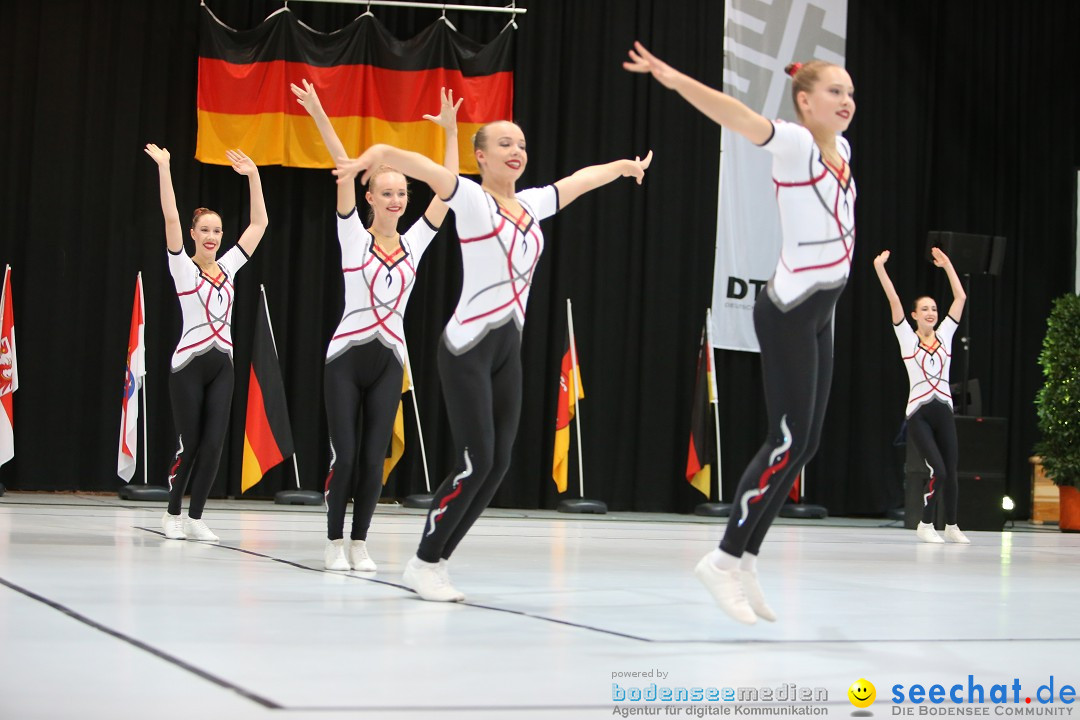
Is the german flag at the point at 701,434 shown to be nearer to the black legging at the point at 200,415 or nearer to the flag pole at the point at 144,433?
the flag pole at the point at 144,433

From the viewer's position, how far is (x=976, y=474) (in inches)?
347

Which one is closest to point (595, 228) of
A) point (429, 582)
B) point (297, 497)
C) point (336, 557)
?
point (297, 497)

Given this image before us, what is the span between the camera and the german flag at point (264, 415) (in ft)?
29.2

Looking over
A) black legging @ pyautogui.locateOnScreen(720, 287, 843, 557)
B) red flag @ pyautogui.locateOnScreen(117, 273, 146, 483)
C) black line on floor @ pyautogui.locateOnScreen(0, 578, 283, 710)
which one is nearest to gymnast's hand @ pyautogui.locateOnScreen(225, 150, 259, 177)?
black line on floor @ pyautogui.locateOnScreen(0, 578, 283, 710)

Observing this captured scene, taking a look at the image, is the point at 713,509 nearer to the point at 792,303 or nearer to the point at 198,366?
the point at 198,366

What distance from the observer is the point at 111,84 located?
376 inches

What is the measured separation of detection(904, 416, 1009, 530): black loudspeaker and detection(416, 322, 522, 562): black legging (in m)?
5.84

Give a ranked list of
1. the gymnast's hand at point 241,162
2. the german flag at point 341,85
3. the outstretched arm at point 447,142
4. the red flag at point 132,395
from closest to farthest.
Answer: the outstretched arm at point 447,142 → the gymnast's hand at point 241,162 → the red flag at point 132,395 → the german flag at point 341,85

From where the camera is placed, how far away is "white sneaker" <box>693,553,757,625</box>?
2902 mm

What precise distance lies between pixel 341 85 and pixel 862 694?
26.8 ft

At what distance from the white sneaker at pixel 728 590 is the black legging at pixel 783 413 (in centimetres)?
6

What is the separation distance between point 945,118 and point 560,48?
3728mm

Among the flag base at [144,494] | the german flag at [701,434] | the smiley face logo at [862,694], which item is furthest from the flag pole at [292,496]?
the smiley face logo at [862,694]

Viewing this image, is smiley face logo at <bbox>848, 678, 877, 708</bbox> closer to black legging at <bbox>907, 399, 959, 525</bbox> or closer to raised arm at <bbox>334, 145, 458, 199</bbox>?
raised arm at <bbox>334, 145, 458, 199</bbox>
